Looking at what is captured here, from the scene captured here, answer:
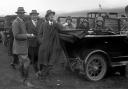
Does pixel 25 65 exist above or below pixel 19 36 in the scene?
below

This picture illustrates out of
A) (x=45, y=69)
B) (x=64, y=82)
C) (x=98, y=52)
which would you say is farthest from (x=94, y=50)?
(x=45, y=69)

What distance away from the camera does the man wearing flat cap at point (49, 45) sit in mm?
7055

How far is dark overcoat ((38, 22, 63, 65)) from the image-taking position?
23.1 feet

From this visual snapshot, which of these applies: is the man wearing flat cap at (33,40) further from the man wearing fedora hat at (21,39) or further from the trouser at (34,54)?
the man wearing fedora hat at (21,39)

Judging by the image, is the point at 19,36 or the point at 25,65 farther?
the point at 25,65

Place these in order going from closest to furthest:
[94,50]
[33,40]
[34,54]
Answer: [94,50] → [33,40] → [34,54]

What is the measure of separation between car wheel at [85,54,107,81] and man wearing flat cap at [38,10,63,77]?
0.76m

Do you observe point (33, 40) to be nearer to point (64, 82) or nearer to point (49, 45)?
point (49, 45)

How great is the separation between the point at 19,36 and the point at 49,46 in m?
0.93

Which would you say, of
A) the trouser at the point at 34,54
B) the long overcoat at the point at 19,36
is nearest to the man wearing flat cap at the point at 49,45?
the trouser at the point at 34,54

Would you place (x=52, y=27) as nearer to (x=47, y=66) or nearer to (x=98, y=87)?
(x=47, y=66)

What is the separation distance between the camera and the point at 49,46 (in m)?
7.14

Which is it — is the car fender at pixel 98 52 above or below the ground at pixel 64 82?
above

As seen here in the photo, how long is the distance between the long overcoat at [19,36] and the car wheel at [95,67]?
1.50 metres
